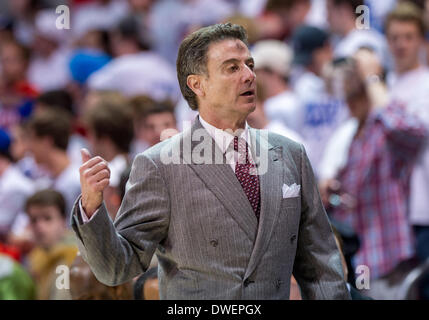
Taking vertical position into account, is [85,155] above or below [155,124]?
below

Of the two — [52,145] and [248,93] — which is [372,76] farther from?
[248,93]

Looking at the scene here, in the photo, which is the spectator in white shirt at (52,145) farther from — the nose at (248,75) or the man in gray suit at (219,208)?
the nose at (248,75)

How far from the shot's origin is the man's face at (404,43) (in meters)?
5.97

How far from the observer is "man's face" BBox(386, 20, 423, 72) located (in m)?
5.97

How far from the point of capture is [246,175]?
10.0 feet

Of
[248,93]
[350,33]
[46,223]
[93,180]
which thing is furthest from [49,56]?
[93,180]

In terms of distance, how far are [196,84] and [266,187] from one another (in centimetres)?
41

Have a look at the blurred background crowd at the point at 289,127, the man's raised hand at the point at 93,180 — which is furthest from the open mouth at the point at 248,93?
the blurred background crowd at the point at 289,127

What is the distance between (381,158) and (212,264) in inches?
101

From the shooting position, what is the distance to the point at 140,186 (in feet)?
9.88

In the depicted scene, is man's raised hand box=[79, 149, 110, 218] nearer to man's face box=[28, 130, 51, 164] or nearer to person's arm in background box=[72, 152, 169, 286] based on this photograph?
person's arm in background box=[72, 152, 169, 286]

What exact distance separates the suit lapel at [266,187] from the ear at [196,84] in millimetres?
227

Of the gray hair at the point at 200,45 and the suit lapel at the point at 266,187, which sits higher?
the gray hair at the point at 200,45

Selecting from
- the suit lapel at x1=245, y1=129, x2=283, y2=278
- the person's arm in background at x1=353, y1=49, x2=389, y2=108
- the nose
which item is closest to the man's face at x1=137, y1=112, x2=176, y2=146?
the person's arm in background at x1=353, y1=49, x2=389, y2=108
